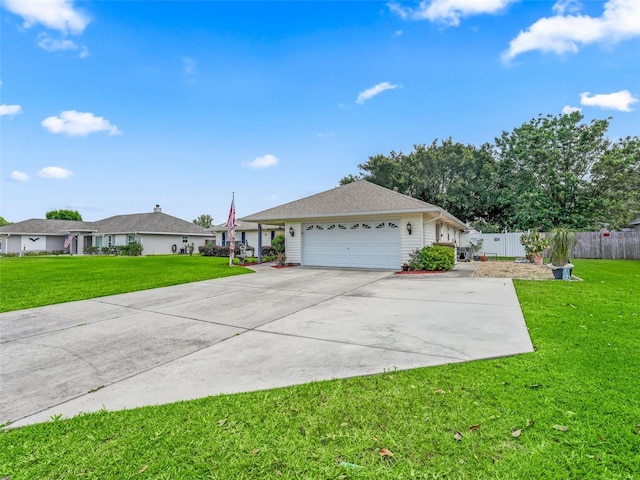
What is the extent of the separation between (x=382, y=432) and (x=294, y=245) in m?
13.8

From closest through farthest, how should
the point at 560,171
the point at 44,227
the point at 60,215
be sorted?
the point at 560,171
the point at 44,227
the point at 60,215

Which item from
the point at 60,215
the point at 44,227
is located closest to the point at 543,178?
the point at 44,227

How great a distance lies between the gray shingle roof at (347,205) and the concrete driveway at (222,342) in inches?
222

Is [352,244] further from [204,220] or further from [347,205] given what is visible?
[204,220]

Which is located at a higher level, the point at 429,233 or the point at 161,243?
the point at 429,233

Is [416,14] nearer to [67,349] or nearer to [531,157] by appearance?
[67,349]

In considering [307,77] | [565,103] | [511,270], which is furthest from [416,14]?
[565,103]

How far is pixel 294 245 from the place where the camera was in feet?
52.1

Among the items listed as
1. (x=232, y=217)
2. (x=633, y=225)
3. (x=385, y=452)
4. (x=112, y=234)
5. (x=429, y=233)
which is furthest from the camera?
(x=112, y=234)

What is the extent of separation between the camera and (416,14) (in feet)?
37.8

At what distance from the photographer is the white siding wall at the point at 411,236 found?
42.4 feet

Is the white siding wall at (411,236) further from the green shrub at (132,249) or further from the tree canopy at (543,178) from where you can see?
the green shrub at (132,249)

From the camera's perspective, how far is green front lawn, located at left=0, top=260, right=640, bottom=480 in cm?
193

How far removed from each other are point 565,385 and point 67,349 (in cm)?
570
